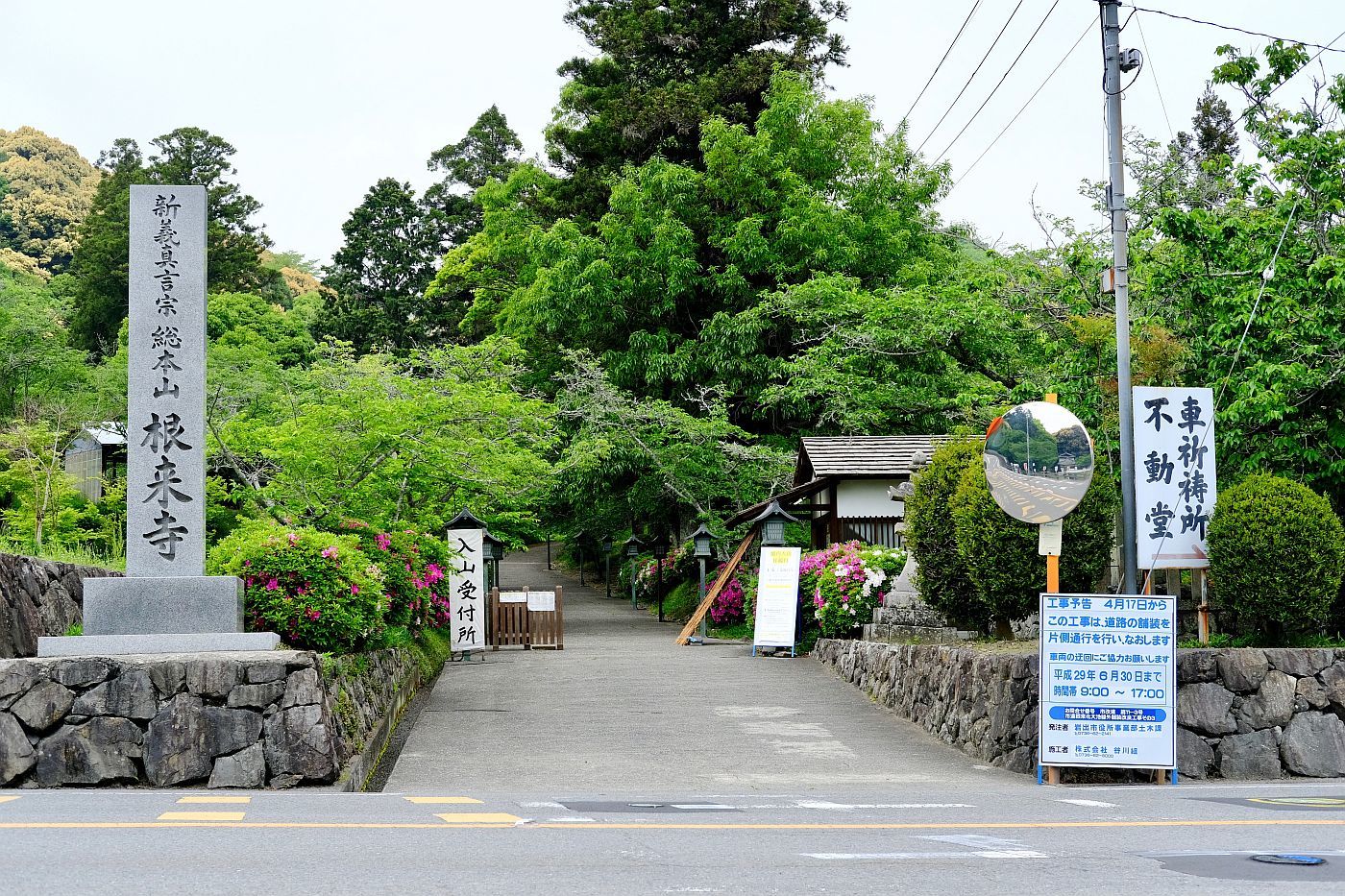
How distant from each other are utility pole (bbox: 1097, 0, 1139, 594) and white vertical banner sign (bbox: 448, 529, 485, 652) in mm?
13294

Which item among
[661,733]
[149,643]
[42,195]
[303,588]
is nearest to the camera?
[149,643]

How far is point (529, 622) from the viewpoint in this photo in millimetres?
26359

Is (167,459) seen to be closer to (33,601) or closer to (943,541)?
(33,601)

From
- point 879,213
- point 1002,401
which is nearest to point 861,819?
point 1002,401

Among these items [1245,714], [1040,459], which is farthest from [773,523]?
[1040,459]

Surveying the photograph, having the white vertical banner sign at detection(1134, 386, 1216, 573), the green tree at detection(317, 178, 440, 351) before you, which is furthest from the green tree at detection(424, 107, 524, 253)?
the white vertical banner sign at detection(1134, 386, 1216, 573)

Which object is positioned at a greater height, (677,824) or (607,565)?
(677,824)

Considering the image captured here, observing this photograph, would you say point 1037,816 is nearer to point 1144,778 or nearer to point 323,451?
point 1144,778

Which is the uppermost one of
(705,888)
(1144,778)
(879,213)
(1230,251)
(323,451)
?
(879,213)

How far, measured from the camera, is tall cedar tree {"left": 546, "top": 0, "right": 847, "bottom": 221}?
120 feet

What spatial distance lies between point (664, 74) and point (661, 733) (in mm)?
27739

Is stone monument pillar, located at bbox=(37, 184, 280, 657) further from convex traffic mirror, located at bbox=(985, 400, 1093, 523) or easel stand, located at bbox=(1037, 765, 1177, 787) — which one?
easel stand, located at bbox=(1037, 765, 1177, 787)

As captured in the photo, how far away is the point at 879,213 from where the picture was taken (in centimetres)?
3366

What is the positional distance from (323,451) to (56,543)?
8979mm
